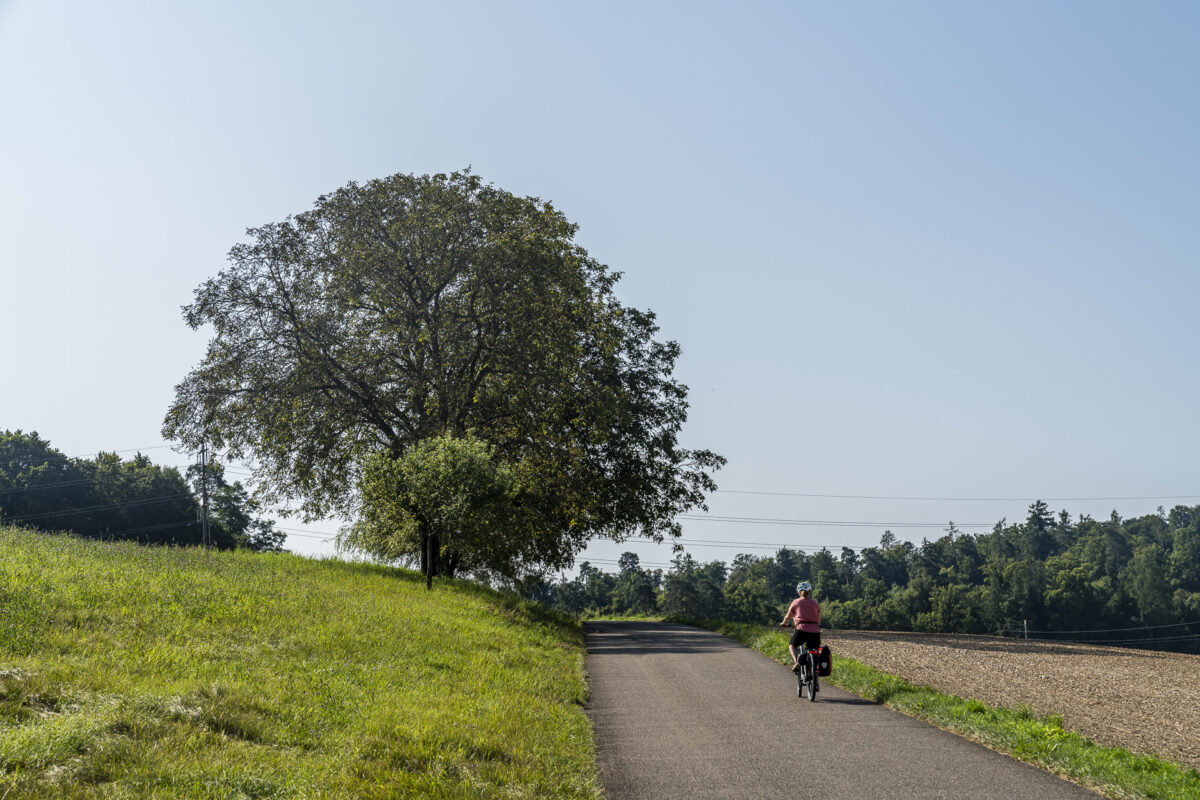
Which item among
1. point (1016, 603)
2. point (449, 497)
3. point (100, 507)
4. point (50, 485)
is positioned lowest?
point (1016, 603)

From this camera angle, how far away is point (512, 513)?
29.2 meters

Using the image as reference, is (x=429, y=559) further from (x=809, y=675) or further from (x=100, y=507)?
(x=100, y=507)

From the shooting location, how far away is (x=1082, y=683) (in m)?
17.6

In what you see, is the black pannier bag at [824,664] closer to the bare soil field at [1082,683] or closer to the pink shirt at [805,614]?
the pink shirt at [805,614]

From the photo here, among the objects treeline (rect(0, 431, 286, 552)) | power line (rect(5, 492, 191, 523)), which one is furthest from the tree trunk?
power line (rect(5, 492, 191, 523))

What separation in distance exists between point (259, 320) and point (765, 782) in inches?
1153

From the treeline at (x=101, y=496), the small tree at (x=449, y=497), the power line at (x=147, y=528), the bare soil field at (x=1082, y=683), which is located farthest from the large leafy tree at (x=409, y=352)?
the power line at (x=147, y=528)

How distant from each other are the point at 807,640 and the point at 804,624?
0.39 m

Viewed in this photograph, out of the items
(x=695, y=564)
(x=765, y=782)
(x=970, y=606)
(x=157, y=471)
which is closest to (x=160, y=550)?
(x=765, y=782)

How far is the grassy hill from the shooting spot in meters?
7.07

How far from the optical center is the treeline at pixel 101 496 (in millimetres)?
70062

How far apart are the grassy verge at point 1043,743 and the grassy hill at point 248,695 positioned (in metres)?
5.06

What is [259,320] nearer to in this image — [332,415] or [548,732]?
[332,415]

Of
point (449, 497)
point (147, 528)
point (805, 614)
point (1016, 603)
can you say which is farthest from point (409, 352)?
point (1016, 603)
